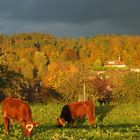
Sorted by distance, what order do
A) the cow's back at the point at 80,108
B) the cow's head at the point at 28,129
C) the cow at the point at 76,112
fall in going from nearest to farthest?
the cow's head at the point at 28,129 < the cow at the point at 76,112 < the cow's back at the point at 80,108

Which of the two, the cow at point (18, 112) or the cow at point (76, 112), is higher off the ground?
the cow at point (18, 112)

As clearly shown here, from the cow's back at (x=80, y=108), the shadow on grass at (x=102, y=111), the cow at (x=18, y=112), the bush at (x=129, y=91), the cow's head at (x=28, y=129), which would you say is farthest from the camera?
the bush at (x=129, y=91)

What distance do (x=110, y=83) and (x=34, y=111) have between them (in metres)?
56.7

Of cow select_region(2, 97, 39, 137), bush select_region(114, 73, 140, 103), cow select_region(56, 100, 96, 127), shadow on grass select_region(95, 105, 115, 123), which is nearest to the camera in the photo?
cow select_region(2, 97, 39, 137)

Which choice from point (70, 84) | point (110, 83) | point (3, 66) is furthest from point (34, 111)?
point (110, 83)

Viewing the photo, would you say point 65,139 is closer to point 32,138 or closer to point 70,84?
point 32,138

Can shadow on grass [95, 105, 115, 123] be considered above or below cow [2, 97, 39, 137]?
below

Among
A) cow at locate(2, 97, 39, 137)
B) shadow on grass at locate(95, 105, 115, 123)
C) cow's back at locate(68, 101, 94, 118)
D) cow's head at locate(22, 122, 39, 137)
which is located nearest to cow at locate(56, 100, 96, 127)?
cow's back at locate(68, 101, 94, 118)

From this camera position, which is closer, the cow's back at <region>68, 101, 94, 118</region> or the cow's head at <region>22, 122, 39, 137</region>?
the cow's head at <region>22, 122, 39, 137</region>

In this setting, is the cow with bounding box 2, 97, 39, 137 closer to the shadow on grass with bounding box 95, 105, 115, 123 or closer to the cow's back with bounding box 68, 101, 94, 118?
the cow's back with bounding box 68, 101, 94, 118

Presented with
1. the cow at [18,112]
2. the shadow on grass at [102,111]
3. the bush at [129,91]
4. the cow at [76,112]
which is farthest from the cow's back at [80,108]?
the bush at [129,91]

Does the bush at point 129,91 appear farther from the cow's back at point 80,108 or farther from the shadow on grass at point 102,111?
the cow's back at point 80,108

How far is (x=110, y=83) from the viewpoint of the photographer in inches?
3671

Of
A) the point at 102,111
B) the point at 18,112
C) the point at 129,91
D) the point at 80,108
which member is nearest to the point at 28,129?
the point at 18,112
